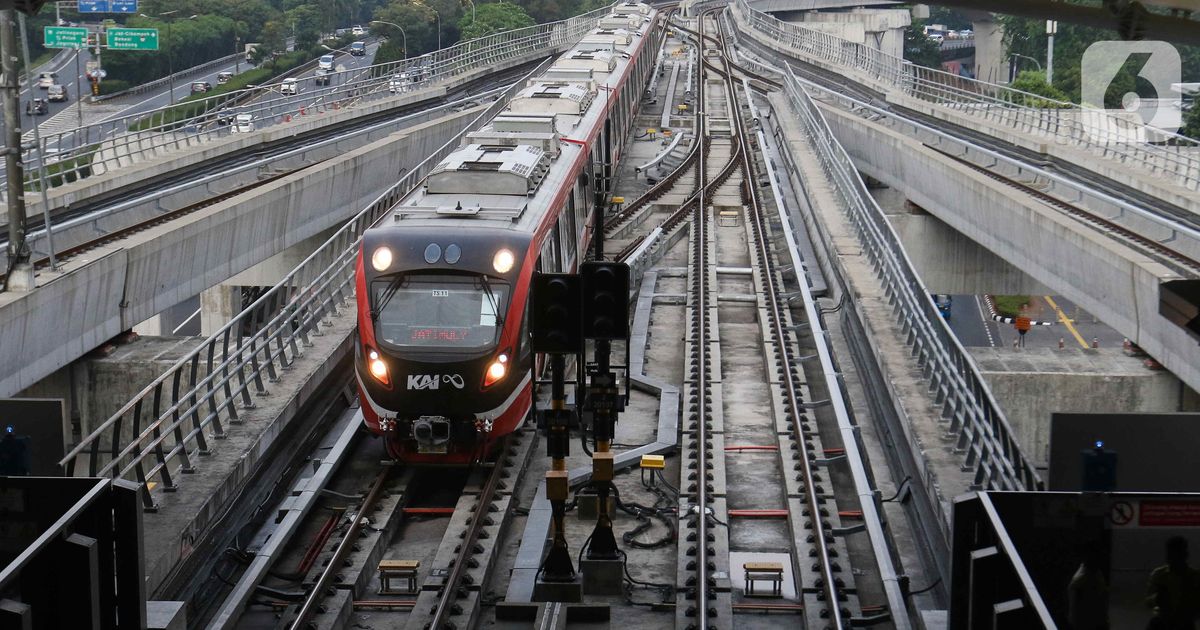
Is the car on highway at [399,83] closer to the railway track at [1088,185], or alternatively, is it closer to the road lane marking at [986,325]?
the railway track at [1088,185]

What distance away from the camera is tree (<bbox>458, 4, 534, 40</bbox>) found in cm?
7681

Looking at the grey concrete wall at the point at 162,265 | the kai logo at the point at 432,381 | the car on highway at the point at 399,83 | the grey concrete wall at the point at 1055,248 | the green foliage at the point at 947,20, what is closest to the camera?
the kai logo at the point at 432,381

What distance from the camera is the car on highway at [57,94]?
181ft

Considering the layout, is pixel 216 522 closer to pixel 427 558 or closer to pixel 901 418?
pixel 427 558

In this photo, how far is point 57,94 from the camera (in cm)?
5541

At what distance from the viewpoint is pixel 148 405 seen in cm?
2089

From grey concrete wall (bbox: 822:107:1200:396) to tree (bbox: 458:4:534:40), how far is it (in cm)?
4564

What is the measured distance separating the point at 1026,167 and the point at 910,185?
536 cm

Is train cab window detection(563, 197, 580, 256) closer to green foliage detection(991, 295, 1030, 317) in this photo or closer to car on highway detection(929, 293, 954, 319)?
car on highway detection(929, 293, 954, 319)

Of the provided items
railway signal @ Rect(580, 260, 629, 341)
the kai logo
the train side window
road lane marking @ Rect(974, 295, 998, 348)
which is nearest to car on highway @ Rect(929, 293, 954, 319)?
road lane marking @ Rect(974, 295, 998, 348)

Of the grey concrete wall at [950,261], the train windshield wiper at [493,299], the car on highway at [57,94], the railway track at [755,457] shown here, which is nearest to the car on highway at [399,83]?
the car on highway at [57,94]

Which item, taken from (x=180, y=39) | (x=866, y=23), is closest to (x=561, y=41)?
(x=180, y=39)

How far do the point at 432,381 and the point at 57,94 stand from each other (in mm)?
46566

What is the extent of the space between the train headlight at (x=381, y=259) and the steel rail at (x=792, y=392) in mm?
4550
